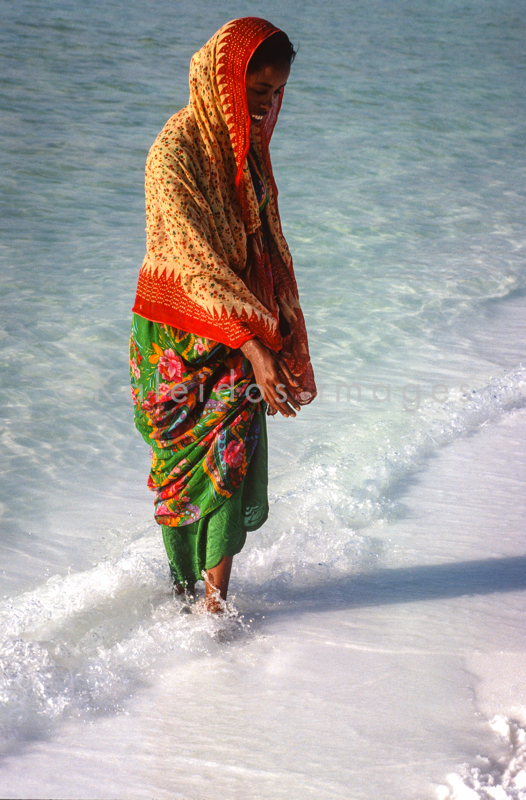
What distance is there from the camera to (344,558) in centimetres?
277

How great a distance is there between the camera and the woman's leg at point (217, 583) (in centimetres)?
223

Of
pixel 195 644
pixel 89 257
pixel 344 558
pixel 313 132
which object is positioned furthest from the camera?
pixel 313 132

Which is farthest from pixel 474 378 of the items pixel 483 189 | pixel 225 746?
pixel 483 189

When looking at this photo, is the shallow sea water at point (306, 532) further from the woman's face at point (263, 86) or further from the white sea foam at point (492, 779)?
the woman's face at point (263, 86)

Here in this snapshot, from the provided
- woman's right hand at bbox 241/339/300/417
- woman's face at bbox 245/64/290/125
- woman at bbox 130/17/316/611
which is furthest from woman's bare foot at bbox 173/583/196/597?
woman's face at bbox 245/64/290/125

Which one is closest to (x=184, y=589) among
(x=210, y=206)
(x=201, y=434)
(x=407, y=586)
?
(x=201, y=434)

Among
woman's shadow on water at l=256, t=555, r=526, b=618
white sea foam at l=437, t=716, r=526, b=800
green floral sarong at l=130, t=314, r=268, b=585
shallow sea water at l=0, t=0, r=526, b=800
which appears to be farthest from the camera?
woman's shadow on water at l=256, t=555, r=526, b=618

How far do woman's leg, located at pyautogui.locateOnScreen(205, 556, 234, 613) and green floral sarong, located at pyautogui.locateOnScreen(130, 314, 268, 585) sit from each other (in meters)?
0.03

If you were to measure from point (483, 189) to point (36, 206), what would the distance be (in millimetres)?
5163

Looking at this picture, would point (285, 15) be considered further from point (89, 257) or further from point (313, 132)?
point (89, 257)

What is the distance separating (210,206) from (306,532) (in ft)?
4.60

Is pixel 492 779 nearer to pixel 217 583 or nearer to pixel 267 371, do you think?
pixel 217 583

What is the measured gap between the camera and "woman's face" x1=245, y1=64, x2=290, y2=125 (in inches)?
73.3

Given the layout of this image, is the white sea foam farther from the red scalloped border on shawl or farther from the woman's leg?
the red scalloped border on shawl
